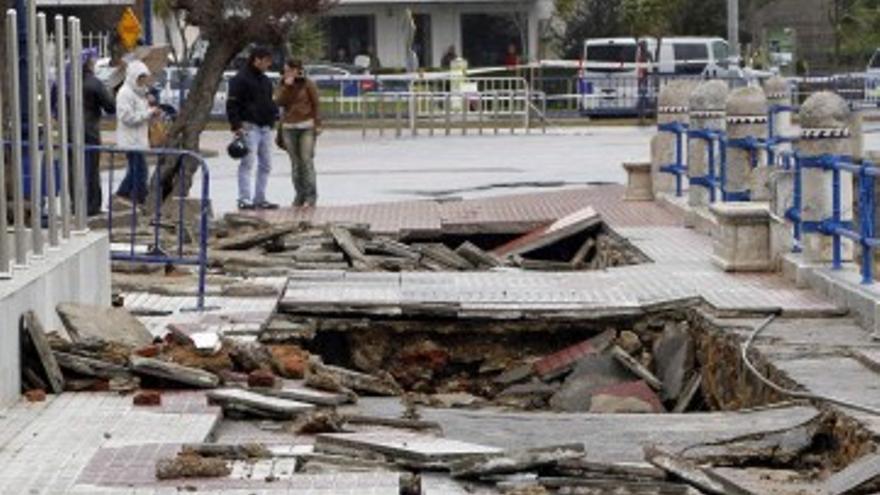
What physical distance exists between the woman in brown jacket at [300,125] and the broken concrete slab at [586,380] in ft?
39.0

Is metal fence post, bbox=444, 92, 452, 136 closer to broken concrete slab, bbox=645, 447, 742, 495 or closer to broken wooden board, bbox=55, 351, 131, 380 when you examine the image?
broken wooden board, bbox=55, 351, 131, 380

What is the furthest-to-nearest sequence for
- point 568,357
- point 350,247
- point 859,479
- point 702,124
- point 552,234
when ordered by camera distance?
point 702,124
point 552,234
point 350,247
point 568,357
point 859,479

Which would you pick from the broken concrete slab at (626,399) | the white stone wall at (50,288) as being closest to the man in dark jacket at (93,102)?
the white stone wall at (50,288)

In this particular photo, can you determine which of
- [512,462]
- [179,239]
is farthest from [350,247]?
[512,462]

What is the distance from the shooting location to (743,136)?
74.1 ft

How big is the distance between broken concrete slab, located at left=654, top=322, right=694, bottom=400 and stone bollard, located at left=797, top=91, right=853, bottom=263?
1.40m

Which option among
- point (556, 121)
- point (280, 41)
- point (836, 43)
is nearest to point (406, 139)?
point (556, 121)

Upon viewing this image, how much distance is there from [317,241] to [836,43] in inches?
2011

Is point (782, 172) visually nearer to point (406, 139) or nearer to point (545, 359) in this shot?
point (545, 359)

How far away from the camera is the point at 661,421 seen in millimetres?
13484

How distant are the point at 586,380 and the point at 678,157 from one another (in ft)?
33.3

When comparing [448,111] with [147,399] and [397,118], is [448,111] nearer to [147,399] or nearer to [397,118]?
[397,118]

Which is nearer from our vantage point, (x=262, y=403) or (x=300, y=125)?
(x=262, y=403)

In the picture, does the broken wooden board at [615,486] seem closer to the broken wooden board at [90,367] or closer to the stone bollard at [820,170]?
the broken wooden board at [90,367]
